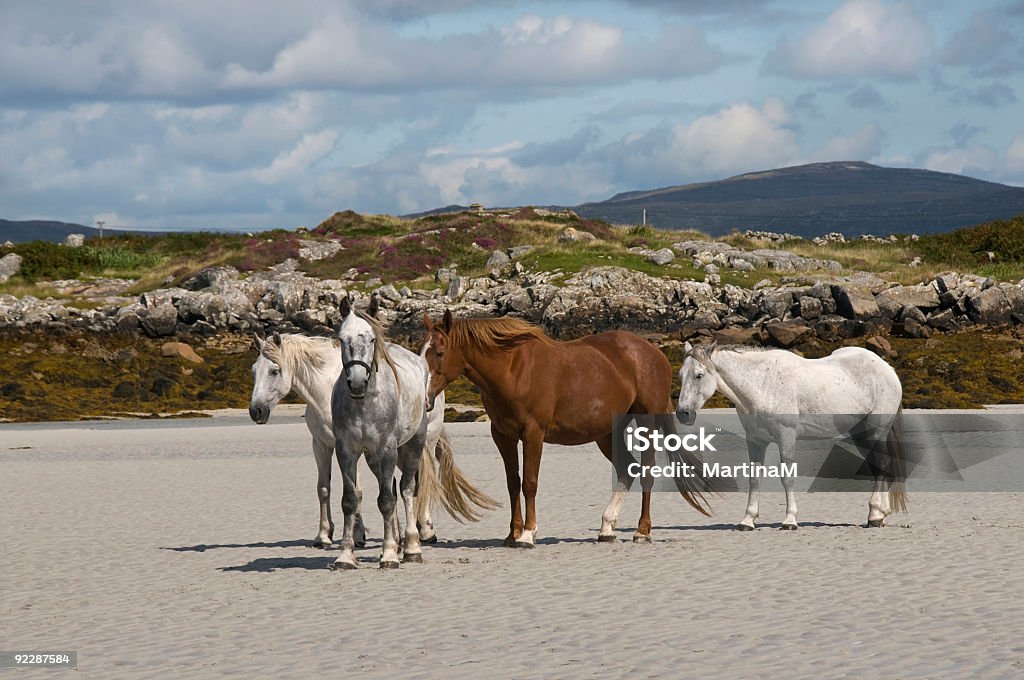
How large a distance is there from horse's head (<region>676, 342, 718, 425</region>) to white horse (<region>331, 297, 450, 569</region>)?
3.20 m

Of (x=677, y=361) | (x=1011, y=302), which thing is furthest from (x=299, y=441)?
(x=1011, y=302)

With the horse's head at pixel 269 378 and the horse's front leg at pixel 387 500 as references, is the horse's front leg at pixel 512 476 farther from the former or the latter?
the horse's head at pixel 269 378

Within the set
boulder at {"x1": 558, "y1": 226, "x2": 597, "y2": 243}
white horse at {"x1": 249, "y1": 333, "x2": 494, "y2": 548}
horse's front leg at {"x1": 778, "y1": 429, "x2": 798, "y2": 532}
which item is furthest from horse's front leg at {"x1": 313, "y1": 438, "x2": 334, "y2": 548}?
boulder at {"x1": 558, "y1": 226, "x2": 597, "y2": 243}

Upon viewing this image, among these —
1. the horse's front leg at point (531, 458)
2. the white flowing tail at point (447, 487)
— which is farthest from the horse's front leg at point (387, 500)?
the white flowing tail at point (447, 487)

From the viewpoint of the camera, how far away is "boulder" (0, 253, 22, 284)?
226ft

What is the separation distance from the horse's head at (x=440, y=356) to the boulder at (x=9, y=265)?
6151 centimetres

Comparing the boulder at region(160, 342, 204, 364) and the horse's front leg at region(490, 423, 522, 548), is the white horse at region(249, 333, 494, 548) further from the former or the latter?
the boulder at region(160, 342, 204, 364)

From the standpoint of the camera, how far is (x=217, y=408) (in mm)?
39625

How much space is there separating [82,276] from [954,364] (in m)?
48.0

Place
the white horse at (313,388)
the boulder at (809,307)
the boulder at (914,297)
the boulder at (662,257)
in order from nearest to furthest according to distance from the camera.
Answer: the white horse at (313,388) → the boulder at (914,297) → the boulder at (809,307) → the boulder at (662,257)

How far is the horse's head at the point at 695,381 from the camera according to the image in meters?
14.1

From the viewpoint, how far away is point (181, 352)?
4816 centimetres

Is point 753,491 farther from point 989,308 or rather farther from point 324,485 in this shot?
Answer: point 989,308

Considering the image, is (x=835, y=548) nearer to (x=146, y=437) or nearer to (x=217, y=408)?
(x=146, y=437)
